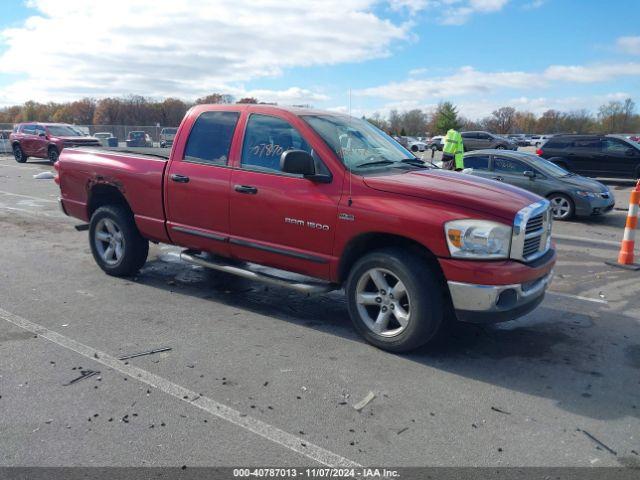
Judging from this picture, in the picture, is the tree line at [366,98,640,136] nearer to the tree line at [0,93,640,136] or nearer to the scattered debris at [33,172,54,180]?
the tree line at [0,93,640,136]

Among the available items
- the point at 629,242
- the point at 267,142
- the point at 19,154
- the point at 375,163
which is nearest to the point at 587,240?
the point at 629,242

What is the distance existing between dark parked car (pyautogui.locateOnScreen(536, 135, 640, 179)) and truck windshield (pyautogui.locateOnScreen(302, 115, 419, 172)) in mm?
14380

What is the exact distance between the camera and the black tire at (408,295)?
4.23 metres

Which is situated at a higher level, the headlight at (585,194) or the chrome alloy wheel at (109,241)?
the headlight at (585,194)

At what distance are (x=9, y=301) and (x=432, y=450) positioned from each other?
15.2 feet

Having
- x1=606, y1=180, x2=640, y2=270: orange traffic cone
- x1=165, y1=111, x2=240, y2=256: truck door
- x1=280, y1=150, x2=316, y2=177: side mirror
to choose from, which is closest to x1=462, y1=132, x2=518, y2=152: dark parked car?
x1=606, y1=180, x2=640, y2=270: orange traffic cone

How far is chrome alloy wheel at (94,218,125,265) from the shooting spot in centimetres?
649

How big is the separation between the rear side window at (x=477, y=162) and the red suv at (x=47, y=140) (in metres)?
16.9

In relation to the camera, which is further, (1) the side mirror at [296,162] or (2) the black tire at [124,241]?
(2) the black tire at [124,241]

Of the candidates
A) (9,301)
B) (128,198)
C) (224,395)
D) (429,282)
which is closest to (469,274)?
(429,282)

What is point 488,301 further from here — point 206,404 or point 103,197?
point 103,197

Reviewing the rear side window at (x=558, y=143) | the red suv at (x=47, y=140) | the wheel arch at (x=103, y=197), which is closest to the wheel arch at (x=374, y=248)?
the wheel arch at (x=103, y=197)

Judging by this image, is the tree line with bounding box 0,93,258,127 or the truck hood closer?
the truck hood

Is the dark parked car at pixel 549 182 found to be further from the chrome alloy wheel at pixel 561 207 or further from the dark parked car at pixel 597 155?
the dark parked car at pixel 597 155
